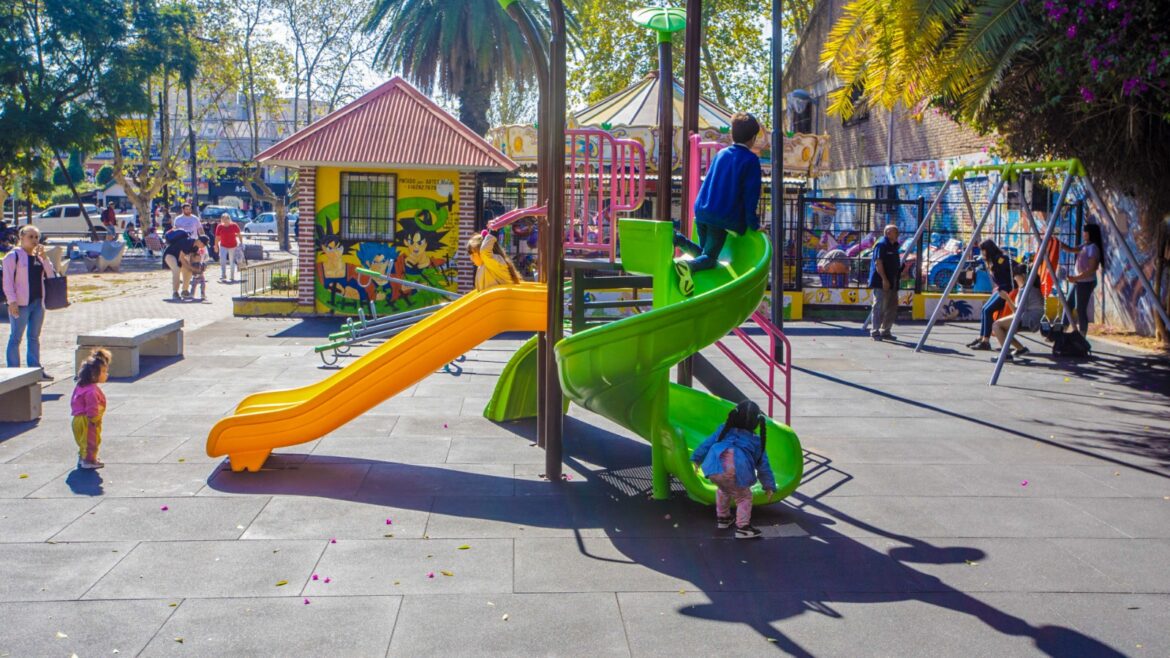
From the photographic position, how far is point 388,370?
851 centimetres

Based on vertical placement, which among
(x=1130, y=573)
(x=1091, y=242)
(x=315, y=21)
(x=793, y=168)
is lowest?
(x=1130, y=573)

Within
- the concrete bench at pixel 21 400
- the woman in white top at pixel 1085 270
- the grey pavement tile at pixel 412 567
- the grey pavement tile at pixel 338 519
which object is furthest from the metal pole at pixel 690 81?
the woman in white top at pixel 1085 270

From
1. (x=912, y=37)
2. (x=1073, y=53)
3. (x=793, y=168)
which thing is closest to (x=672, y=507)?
(x=912, y=37)

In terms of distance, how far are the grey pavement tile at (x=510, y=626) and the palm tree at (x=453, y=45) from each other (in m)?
23.1

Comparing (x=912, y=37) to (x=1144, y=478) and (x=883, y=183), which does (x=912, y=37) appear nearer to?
(x=1144, y=478)

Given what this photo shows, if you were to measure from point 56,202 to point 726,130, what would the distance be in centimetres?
6001

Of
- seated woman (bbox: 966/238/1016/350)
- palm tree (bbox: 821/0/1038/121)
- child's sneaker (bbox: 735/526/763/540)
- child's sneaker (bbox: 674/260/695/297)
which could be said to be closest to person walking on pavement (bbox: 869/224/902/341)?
seated woman (bbox: 966/238/1016/350)

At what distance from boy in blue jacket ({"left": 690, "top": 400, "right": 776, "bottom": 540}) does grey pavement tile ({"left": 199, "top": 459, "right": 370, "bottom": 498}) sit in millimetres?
2669

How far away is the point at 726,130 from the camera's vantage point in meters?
20.2

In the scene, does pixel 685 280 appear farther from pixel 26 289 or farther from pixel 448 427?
pixel 26 289

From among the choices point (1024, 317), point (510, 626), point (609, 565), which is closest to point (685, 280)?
point (609, 565)

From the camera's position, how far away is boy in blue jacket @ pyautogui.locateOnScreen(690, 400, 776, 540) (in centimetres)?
671

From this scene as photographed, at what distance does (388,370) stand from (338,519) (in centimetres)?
173

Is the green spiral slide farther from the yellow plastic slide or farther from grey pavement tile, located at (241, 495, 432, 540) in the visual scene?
grey pavement tile, located at (241, 495, 432, 540)
